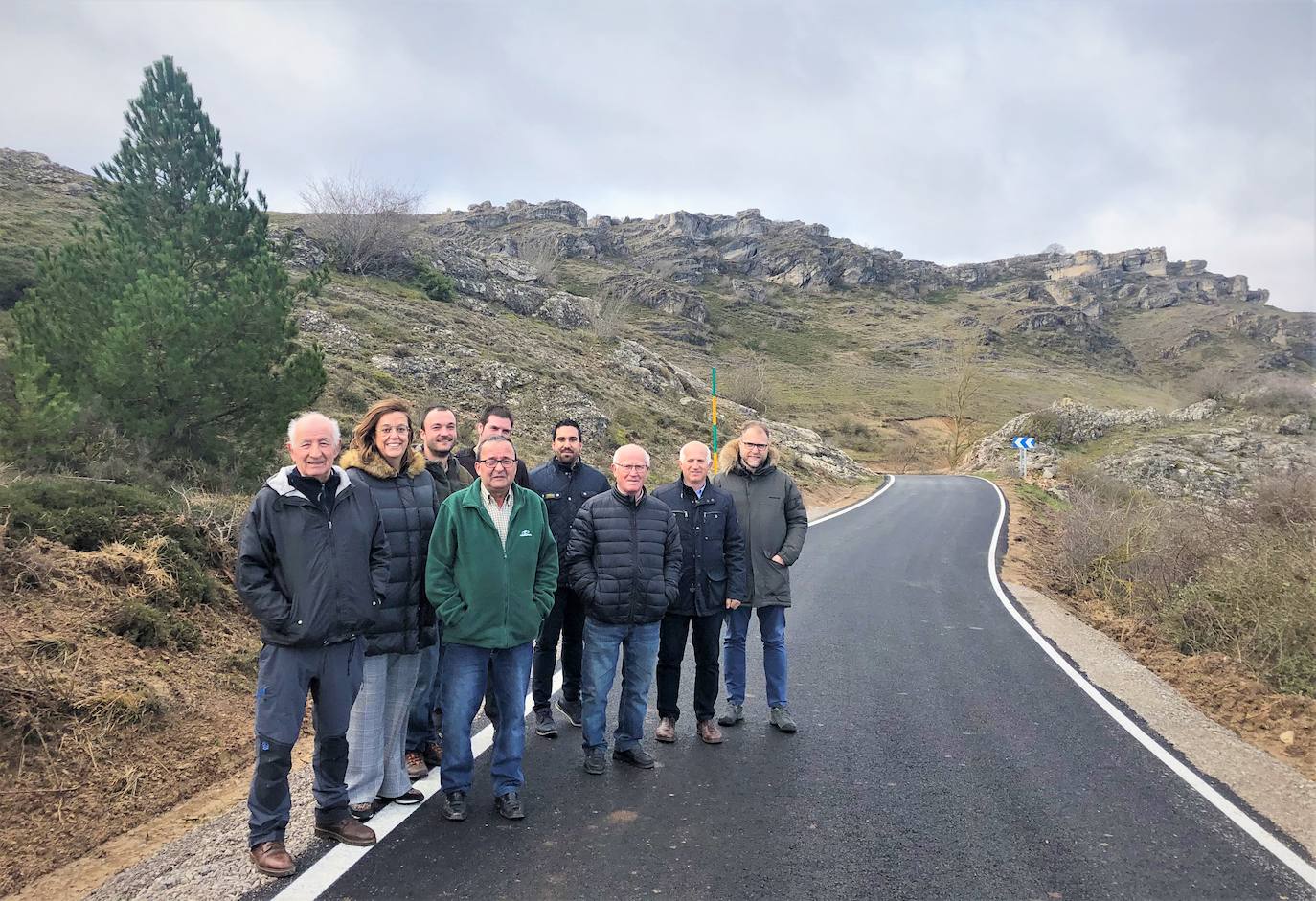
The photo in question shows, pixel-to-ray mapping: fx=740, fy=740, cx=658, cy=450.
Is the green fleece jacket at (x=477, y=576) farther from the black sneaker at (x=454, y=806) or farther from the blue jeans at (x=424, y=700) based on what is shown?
the black sneaker at (x=454, y=806)

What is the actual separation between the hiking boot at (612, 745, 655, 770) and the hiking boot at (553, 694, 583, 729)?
671 mm

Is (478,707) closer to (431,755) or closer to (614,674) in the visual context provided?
(431,755)

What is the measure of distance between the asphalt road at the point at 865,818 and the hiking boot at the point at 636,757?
0.07 m

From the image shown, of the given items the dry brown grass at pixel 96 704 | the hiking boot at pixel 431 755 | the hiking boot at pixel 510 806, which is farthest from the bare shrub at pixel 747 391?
the hiking boot at pixel 510 806

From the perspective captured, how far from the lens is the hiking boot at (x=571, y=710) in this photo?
5298 millimetres

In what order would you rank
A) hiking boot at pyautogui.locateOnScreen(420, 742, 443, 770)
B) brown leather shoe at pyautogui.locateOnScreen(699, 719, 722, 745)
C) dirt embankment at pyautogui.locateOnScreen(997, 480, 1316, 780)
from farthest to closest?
dirt embankment at pyautogui.locateOnScreen(997, 480, 1316, 780) → brown leather shoe at pyautogui.locateOnScreen(699, 719, 722, 745) → hiking boot at pyautogui.locateOnScreen(420, 742, 443, 770)

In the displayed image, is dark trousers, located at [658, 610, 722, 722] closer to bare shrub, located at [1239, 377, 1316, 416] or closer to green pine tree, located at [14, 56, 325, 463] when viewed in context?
green pine tree, located at [14, 56, 325, 463]

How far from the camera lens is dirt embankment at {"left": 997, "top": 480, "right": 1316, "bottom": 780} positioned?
5.46m

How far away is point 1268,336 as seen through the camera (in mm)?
122000

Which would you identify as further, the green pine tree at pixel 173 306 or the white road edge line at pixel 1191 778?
the green pine tree at pixel 173 306

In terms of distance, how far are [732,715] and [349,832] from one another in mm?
2750

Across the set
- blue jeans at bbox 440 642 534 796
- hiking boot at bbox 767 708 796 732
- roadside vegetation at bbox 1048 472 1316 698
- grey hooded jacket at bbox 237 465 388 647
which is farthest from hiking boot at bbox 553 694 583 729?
→ roadside vegetation at bbox 1048 472 1316 698

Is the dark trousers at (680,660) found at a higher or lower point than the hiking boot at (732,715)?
higher

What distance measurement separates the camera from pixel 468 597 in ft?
12.8
